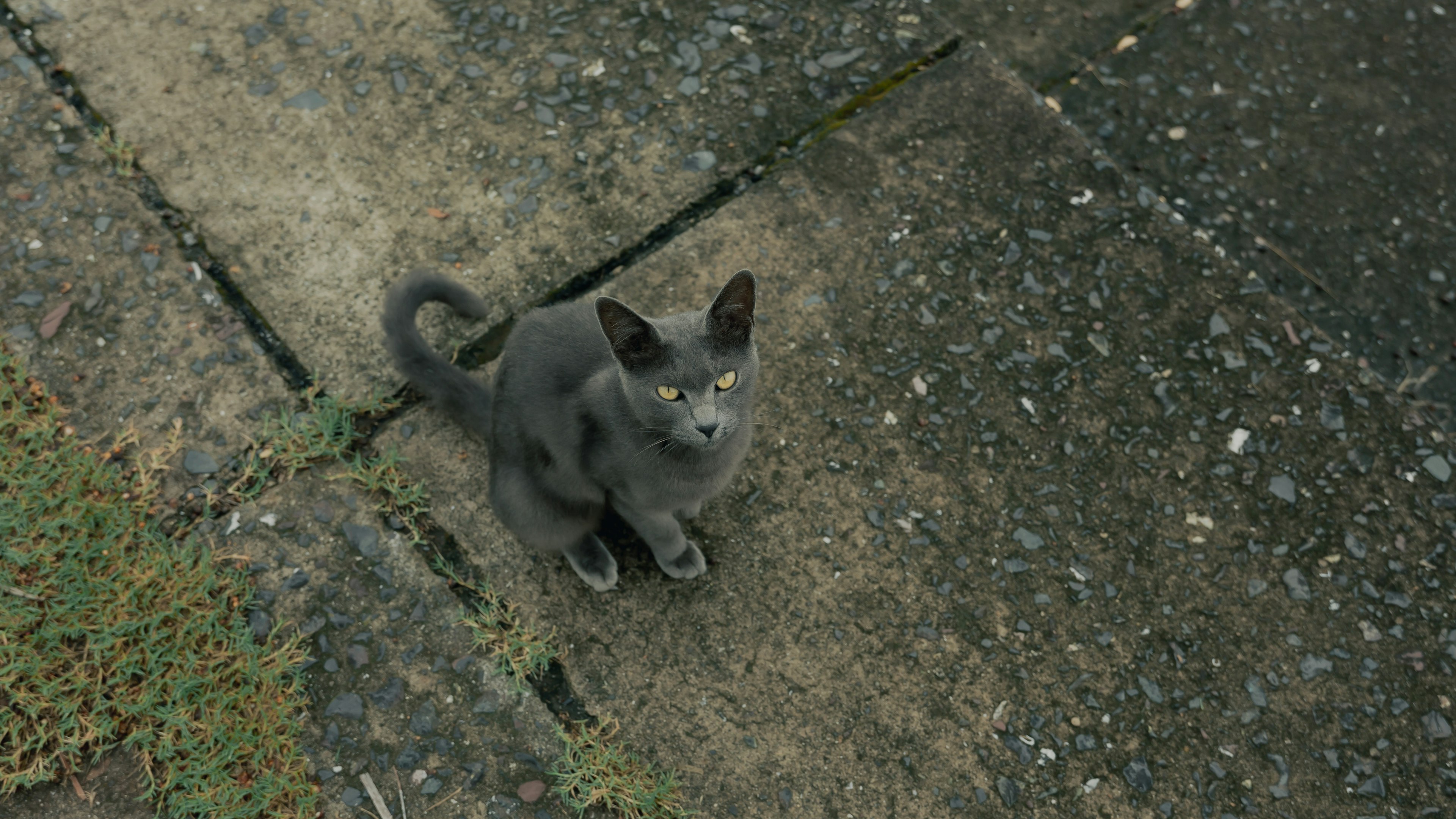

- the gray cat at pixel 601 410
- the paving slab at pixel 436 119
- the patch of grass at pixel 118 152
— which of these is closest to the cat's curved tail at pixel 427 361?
the gray cat at pixel 601 410

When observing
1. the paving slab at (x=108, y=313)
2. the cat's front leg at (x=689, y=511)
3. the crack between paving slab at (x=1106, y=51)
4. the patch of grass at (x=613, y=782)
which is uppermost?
the crack between paving slab at (x=1106, y=51)

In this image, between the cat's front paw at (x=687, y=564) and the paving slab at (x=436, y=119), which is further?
the paving slab at (x=436, y=119)

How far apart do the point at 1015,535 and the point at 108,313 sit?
2.84 meters

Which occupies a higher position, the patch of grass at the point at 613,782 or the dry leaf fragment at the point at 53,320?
the dry leaf fragment at the point at 53,320

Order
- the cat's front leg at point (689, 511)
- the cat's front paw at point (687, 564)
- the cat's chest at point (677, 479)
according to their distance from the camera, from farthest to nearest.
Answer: the cat's front paw at point (687, 564), the cat's front leg at point (689, 511), the cat's chest at point (677, 479)

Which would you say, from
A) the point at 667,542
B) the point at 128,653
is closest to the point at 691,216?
the point at 667,542

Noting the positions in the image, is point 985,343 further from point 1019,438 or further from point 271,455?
point 271,455

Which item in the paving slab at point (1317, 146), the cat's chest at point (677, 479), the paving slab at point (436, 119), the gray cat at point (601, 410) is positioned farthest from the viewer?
the paving slab at point (1317, 146)

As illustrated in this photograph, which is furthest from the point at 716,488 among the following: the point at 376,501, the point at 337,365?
the point at 337,365

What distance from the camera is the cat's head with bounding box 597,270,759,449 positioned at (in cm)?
180

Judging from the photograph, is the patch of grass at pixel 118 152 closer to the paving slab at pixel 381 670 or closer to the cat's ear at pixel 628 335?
the paving slab at pixel 381 670

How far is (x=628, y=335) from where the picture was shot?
70.3 inches

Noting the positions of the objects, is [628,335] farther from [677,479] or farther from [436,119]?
[436,119]

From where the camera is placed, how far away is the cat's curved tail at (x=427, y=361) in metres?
2.31
